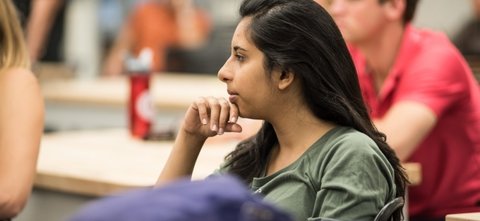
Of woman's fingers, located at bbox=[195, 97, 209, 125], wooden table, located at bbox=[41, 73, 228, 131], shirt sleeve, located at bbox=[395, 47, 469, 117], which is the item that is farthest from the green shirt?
wooden table, located at bbox=[41, 73, 228, 131]

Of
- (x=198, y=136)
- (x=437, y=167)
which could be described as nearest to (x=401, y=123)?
(x=437, y=167)

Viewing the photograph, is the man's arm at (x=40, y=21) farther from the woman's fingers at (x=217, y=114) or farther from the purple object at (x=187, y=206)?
the purple object at (x=187, y=206)

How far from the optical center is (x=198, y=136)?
2.42 metres

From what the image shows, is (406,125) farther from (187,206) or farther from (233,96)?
(187,206)

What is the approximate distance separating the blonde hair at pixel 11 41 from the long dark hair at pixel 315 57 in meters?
0.90

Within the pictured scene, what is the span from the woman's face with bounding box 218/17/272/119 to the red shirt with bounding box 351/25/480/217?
1.04 m

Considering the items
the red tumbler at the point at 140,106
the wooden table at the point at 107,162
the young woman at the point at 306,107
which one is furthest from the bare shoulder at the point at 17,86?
the red tumbler at the point at 140,106

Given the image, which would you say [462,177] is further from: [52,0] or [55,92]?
[52,0]

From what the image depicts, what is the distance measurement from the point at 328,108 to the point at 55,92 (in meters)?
4.59

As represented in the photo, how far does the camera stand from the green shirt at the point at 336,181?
1981 millimetres

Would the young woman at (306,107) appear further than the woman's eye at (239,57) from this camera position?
No

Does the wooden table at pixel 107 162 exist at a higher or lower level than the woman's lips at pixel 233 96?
lower

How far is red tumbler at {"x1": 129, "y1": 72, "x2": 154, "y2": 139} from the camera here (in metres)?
3.94

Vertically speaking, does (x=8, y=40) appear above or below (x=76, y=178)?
above
